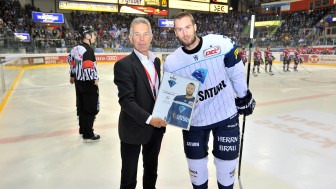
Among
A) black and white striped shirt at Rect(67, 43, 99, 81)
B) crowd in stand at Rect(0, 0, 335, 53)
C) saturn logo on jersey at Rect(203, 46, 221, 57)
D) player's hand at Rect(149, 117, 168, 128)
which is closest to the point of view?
player's hand at Rect(149, 117, 168, 128)

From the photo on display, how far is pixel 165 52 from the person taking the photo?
22234mm

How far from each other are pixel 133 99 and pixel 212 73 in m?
0.60

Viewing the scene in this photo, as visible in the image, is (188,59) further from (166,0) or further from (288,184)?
(166,0)

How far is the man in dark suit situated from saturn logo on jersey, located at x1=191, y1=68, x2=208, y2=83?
0.27 metres

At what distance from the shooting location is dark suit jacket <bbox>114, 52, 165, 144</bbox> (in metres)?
1.85

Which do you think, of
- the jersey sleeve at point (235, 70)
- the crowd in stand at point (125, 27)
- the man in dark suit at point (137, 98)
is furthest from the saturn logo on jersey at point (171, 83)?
the crowd in stand at point (125, 27)

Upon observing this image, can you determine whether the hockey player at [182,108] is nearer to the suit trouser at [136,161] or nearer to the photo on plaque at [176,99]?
the photo on plaque at [176,99]

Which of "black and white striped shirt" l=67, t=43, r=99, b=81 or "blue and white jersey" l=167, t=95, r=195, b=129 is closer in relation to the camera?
"blue and white jersey" l=167, t=95, r=195, b=129

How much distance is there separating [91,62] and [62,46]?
15785 millimetres

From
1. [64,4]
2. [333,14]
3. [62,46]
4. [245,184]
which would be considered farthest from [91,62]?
[333,14]

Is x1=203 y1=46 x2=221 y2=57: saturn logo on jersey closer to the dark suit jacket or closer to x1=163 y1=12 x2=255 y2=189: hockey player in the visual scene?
x1=163 y1=12 x2=255 y2=189: hockey player

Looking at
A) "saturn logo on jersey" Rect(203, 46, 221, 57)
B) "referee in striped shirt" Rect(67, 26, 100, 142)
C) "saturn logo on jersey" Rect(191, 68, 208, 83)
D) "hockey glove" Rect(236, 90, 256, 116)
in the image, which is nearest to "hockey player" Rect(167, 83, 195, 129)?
"saturn logo on jersey" Rect(191, 68, 208, 83)

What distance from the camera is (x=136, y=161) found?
2080mm

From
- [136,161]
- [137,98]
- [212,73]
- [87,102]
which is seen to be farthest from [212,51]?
[87,102]
